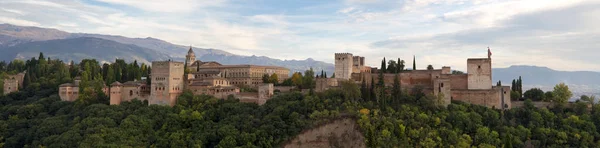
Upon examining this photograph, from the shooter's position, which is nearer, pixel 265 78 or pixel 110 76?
pixel 110 76

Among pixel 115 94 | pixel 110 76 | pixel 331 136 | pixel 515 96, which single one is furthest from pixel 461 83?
pixel 110 76

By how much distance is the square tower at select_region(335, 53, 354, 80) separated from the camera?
5619 cm

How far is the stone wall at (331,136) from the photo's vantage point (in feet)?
145

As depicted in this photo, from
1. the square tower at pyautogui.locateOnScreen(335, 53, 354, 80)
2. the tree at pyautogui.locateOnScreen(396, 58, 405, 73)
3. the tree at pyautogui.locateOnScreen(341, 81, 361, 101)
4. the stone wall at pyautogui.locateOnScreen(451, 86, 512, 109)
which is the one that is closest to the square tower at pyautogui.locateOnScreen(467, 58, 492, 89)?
the stone wall at pyautogui.locateOnScreen(451, 86, 512, 109)

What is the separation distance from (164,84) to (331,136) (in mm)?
18379

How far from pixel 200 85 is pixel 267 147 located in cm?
1384

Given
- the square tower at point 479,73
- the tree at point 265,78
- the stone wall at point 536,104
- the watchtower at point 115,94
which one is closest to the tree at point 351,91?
the square tower at point 479,73

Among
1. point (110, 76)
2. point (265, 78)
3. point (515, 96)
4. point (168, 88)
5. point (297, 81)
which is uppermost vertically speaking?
point (110, 76)

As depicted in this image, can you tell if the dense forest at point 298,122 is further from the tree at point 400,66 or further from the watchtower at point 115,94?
the tree at point 400,66

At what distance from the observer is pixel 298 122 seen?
44.8 metres

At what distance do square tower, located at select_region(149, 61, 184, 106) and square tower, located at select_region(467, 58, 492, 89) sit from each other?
29617 mm

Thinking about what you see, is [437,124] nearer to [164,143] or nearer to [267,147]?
[267,147]

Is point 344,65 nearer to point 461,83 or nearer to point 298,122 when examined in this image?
point 461,83

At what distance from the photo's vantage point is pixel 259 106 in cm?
4938
